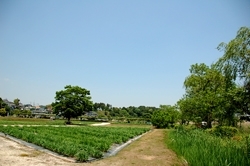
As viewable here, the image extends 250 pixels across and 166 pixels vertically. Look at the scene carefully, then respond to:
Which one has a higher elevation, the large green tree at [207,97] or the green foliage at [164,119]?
the large green tree at [207,97]

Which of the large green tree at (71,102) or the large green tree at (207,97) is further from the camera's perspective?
the large green tree at (71,102)

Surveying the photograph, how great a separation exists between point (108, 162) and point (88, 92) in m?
38.4

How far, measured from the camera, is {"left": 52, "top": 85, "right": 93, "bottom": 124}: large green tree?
4355cm

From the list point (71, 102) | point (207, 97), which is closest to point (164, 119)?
point (207, 97)

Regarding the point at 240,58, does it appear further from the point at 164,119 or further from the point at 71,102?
the point at 71,102

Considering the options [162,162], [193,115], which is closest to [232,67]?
[162,162]

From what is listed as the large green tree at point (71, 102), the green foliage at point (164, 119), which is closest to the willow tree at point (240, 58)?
the green foliage at point (164, 119)

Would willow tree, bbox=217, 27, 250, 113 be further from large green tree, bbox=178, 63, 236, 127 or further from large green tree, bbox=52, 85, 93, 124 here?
large green tree, bbox=52, 85, 93, 124

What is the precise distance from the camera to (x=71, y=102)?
145 ft

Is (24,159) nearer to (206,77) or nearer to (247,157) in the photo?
(247,157)

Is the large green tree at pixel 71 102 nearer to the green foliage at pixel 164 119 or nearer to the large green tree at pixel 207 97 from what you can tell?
the green foliage at pixel 164 119

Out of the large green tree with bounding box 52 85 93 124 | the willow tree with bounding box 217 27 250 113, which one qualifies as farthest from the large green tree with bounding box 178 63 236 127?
the large green tree with bounding box 52 85 93 124

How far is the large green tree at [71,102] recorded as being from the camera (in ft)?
143

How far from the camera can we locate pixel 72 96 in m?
44.3
